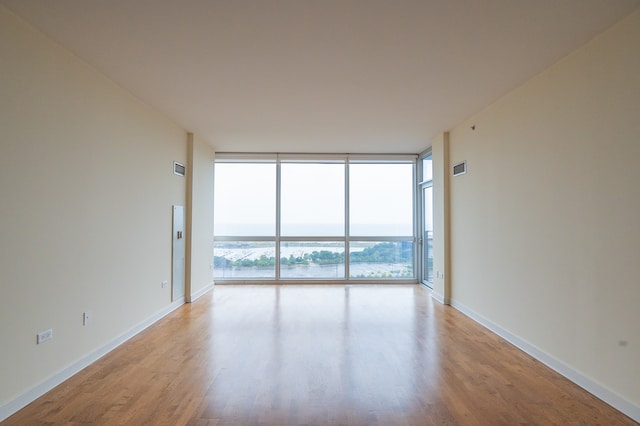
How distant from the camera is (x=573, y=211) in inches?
120

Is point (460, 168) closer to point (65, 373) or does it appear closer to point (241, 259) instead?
point (241, 259)

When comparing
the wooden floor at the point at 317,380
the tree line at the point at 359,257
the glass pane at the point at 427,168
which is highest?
the glass pane at the point at 427,168

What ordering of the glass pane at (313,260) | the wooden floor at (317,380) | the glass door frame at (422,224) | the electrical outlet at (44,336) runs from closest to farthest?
the wooden floor at (317,380)
the electrical outlet at (44,336)
the glass door frame at (422,224)
the glass pane at (313,260)

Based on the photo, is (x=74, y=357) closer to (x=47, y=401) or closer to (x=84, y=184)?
(x=47, y=401)

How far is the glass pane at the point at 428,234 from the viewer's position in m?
7.01

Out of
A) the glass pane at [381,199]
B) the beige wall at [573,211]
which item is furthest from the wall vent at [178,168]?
the beige wall at [573,211]

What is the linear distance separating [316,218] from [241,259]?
72.8 inches

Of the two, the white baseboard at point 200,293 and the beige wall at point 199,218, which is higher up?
the beige wall at point 199,218

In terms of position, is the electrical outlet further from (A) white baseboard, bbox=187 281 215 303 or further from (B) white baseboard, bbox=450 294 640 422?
(B) white baseboard, bbox=450 294 640 422

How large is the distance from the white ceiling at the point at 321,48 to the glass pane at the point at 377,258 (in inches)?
137

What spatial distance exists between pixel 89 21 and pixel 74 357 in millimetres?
2805

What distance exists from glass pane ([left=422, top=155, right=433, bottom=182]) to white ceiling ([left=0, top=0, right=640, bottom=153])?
2.26 m

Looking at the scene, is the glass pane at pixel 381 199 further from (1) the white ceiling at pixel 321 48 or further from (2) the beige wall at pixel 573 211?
(2) the beige wall at pixel 573 211

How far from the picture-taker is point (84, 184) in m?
3.27
